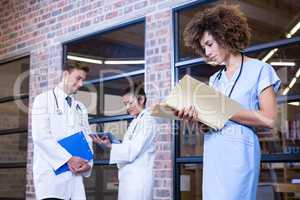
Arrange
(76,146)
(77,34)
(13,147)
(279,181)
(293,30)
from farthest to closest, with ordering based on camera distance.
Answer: (13,147) < (77,34) < (279,181) < (293,30) < (76,146)

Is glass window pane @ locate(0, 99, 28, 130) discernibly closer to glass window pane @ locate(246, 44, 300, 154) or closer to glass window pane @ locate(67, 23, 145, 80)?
glass window pane @ locate(67, 23, 145, 80)

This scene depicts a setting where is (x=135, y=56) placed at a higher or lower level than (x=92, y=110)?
higher

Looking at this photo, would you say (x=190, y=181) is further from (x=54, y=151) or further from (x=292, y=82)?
(x=54, y=151)

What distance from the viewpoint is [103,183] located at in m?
5.67

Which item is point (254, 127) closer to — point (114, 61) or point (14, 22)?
point (114, 61)

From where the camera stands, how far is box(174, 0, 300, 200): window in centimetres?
402

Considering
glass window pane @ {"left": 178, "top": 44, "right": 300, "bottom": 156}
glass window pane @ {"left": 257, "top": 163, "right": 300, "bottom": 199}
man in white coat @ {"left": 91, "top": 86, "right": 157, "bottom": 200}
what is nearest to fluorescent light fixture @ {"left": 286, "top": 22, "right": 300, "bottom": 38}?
glass window pane @ {"left": 178, "top": 44, "right": 300, "bottom": 156}

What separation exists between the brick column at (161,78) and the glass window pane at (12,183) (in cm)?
266

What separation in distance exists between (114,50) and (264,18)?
1.92 metres

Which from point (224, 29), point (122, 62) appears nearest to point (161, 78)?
point (122, 62)

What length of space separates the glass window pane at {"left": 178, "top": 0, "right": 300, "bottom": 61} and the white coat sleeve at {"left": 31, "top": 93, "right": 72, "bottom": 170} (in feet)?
5.17

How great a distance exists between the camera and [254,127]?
2102 mm

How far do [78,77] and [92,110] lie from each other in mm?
1987

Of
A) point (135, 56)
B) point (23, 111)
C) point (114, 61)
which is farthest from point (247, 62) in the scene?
point (23, 111)
